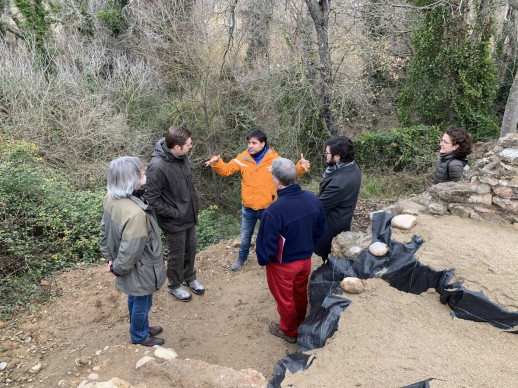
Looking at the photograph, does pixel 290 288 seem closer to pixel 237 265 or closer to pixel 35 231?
pixel 237 265

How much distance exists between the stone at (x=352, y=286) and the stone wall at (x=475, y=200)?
1.51 feet

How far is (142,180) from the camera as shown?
2.88 m

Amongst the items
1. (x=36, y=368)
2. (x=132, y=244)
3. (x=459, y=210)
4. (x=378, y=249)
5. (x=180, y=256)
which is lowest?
(x=36, y=368)

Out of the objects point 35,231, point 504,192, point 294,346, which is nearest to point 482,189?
point 504,192

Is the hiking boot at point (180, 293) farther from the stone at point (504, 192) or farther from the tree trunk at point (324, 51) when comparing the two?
the tree trunk at point (324, 51)

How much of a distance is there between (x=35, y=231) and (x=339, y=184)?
4.55 meters

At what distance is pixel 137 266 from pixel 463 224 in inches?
132

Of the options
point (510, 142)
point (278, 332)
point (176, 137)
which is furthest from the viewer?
point (510, 142)

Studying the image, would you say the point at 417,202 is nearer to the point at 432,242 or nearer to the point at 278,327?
the point at 432,242

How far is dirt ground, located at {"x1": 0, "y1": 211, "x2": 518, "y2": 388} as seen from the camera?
92.7 inches

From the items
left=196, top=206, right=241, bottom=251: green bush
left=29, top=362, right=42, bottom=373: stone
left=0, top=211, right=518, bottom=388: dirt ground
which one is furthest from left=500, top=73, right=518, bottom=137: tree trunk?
left=29, top=362, right=42, bottom=373: stone

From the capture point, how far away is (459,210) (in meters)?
3.91

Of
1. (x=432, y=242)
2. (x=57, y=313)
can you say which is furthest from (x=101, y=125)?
(x=432, y=242)

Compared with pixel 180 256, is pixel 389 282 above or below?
above
